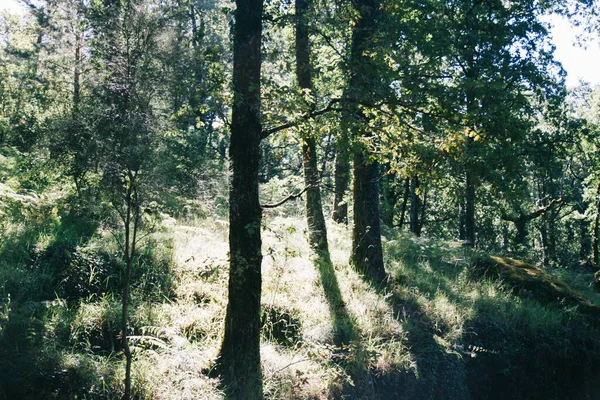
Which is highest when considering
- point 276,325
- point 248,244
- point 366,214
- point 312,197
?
point 312,197

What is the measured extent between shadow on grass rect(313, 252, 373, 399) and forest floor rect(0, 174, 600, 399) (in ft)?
0.06

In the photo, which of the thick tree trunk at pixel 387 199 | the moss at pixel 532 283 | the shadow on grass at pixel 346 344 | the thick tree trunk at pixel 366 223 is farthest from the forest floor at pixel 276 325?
the thick tree trunk at pixel 387 199

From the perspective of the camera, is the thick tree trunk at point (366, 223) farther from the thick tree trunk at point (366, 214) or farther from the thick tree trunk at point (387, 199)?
the thick tree trunk at point (387, 199)

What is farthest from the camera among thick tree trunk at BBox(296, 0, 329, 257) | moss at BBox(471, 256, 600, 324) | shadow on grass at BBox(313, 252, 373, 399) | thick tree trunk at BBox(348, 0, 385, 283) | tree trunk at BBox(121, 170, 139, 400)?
moss at BBox(471, 256, 600, 324)

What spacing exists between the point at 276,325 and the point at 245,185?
2.50 m

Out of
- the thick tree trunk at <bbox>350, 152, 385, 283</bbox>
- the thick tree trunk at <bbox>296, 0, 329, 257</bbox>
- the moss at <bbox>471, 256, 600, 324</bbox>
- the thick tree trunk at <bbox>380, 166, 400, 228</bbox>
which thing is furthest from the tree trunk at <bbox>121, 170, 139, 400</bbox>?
the thick tree trunk at <bbox>380, 166, 400, 228</bbox>

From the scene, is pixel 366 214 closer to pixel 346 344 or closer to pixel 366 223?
pixel 366 223

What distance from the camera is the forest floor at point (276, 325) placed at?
4.75 meters

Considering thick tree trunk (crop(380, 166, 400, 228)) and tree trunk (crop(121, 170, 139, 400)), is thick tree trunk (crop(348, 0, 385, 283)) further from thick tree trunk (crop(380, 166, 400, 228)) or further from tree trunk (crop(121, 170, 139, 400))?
thick tree trunk (crop(380, 166, 400, 228))

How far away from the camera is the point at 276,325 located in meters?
6.31

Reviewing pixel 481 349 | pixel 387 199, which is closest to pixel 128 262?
pixel 481 349

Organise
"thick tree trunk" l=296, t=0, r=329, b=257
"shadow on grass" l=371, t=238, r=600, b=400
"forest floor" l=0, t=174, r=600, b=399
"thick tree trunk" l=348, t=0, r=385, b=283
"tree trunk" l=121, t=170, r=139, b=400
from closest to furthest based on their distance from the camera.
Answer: "tree trunk" l=121, t=170, r=139, b=400 < "forest floor" l=0, t=174, r=600, b=399 < "shadow on grass" l=371, t=238, r=600, b=400 < "thick tree trunk" l=348, t=0, r=385, b=283 < "thick tree trunk" l=296, t=0, r=329, b=257

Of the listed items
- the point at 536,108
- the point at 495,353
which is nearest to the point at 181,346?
the point at 495,353

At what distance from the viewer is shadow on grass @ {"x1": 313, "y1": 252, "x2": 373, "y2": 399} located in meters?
5.61
